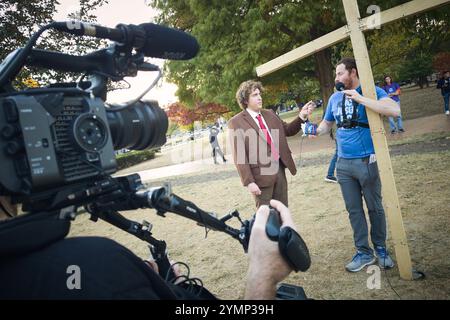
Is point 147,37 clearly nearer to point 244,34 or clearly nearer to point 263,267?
point 263,267

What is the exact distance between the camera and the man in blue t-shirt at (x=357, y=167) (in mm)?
3074

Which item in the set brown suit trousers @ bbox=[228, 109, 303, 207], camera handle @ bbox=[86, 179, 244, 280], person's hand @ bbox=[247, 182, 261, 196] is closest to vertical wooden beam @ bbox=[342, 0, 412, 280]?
brown suit trousers @ bbox=[228, 109, 303, 207]

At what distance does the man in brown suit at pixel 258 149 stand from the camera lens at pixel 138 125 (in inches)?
86.8

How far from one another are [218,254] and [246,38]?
8.84 metres

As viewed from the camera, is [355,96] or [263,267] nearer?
[263,267]

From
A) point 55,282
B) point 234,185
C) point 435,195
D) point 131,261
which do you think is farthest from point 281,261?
point 234,185

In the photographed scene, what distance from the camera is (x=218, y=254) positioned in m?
4.22

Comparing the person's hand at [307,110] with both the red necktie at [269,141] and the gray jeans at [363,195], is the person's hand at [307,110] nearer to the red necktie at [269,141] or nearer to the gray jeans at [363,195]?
the red necktie at [269,141]

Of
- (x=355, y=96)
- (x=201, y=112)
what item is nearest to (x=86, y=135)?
(x=355, y=96)

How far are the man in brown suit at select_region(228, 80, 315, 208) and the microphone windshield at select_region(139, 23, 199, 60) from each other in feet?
7.02

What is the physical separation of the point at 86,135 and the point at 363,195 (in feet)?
9.61

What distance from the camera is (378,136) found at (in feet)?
8.93

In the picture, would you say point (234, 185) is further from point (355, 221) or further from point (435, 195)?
point (355, 221)

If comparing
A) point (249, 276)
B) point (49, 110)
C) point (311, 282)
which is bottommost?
point (311, 282)
